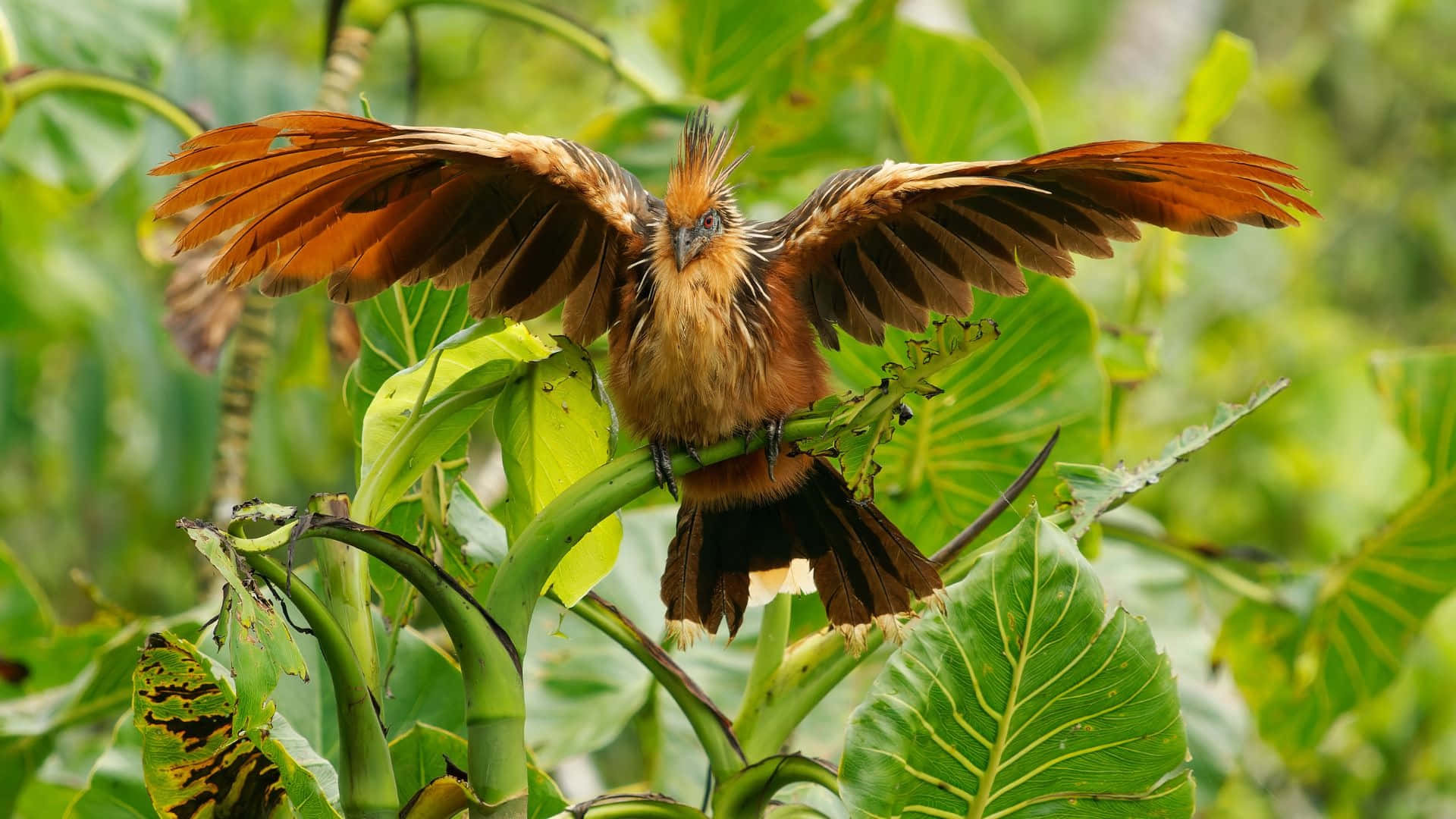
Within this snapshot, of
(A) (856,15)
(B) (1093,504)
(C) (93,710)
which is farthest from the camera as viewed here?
(A) (856,15)

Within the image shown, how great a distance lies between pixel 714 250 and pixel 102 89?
87 cm

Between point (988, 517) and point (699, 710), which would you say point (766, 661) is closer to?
point (699, 710)

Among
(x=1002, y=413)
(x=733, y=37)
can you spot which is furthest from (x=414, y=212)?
(x=733, y=37)

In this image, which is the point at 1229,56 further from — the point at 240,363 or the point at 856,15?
the point at 240,363

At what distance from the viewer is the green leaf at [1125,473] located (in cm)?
87

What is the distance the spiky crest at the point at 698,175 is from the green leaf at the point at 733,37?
0.78m

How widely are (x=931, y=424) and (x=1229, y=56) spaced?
2.37ft

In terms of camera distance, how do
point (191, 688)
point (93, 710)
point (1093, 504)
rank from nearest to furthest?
point (191, 688), point (1093, 504), point (93, 710)

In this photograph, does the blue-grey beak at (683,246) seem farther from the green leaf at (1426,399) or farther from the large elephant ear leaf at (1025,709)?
the green leaf at (1426,399)

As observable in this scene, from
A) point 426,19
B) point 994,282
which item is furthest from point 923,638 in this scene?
point 426,19

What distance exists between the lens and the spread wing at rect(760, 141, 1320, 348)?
80cm

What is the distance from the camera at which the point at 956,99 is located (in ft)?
6.16

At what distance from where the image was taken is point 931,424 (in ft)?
4.59

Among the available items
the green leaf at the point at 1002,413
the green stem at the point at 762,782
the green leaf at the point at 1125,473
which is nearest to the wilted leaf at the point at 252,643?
the green stem at the point at 762,782
